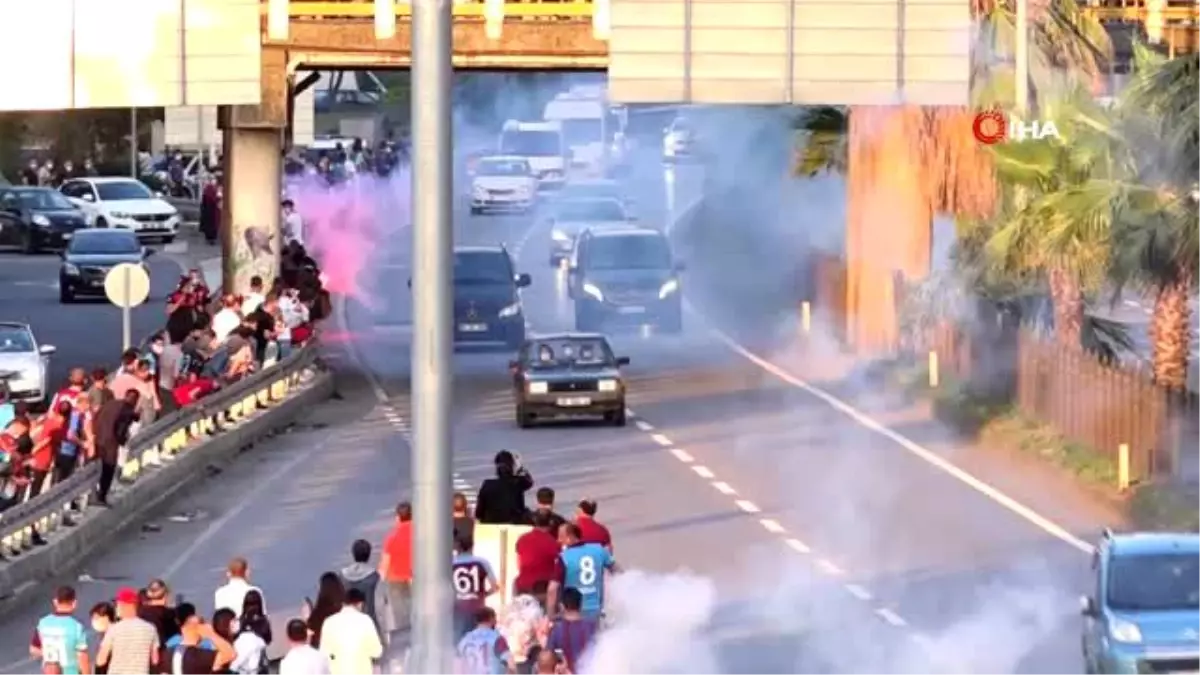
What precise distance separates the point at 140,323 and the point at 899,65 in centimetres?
2843

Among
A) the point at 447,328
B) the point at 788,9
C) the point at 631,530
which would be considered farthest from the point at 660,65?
the point at 447,328

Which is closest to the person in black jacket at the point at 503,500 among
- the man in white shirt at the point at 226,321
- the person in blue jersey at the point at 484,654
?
the person in blue jersey at the point at 484,654

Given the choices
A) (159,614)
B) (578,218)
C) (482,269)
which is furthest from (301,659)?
(578,218)

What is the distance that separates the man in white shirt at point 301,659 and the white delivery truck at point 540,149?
80.2m

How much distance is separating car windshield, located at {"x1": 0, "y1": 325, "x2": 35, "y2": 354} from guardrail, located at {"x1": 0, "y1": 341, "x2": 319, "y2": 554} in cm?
359

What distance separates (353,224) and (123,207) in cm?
915

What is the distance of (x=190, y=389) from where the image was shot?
123 ft

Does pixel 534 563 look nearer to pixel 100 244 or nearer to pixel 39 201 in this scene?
pixel 100 244

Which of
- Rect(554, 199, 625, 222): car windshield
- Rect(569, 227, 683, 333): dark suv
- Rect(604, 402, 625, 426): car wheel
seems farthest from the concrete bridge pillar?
Rect(554, 199, 625, 222): car windshield

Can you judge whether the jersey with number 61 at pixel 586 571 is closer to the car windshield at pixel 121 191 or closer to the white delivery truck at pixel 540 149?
the car windshield at pixel 121 191

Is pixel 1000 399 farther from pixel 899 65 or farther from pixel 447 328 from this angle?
pixel 447 328

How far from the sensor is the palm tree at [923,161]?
42406 mm

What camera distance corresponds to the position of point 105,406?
98.7 ft

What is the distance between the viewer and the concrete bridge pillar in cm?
4775
